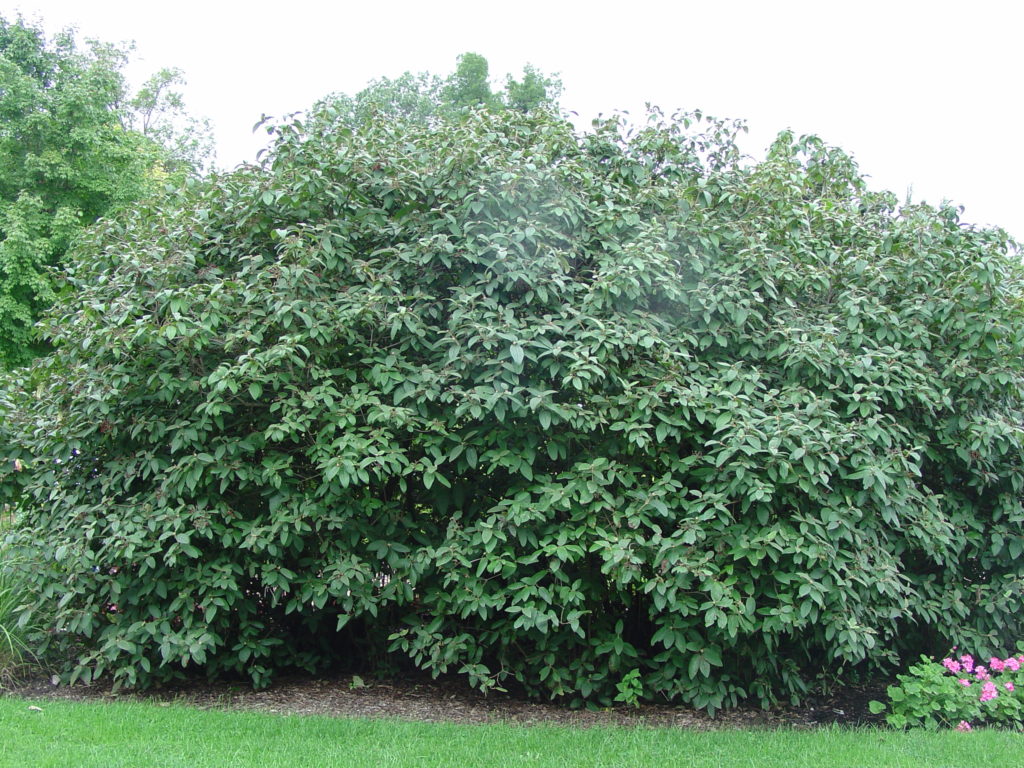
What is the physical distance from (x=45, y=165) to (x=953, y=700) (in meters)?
18.5

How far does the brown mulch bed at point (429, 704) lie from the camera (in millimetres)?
4594

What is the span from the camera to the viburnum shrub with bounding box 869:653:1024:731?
441 cm

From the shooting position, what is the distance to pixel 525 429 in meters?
4.44

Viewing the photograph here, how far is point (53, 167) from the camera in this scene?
56.5 feet

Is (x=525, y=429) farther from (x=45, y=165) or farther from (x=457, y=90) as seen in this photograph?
(x=457, y=90)

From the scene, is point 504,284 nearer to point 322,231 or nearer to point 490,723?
point 322,231

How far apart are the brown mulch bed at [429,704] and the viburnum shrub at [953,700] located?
0.90 ft

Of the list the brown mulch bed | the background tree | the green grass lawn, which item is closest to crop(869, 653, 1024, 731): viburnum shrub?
the green grass lawn

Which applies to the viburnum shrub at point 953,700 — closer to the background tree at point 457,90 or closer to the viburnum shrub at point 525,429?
the viburnum shrub at point 525,429

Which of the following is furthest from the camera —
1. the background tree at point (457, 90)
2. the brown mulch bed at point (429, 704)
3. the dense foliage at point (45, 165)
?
the background tree at point (457, 90)

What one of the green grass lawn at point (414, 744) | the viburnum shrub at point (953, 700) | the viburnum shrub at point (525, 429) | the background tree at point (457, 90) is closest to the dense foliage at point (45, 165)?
the background tree at point (457, 90)

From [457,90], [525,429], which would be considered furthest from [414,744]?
[457,90]

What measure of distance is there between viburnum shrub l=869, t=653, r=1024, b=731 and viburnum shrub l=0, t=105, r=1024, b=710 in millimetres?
319

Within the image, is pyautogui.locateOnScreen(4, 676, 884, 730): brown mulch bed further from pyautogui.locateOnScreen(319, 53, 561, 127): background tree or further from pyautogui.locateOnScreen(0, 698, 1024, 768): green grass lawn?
pyautogui.locateOnScreen(319, 53, 561, 127): background tree
